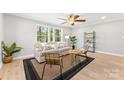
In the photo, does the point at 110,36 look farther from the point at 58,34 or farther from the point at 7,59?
the point at 7,59

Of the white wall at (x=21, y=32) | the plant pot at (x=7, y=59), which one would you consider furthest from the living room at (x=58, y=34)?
the plant pot at (x=7, y=59)

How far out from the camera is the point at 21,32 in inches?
197

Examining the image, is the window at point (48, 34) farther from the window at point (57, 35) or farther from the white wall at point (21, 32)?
the white wall at point (21, 32)

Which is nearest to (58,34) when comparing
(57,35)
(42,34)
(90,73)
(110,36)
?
(57,35)

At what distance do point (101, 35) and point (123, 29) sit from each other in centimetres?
157

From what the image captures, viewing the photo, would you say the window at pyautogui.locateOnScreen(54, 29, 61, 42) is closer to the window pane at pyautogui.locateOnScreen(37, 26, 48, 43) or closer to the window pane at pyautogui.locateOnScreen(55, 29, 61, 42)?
the window pane at pyautogui.locateOnScreen(55, 29, 61, 42)

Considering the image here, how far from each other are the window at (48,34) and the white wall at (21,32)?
581 millimetres

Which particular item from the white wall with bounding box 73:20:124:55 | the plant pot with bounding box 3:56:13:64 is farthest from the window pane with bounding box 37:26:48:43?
the white wall with bounding box 73:20:124:55

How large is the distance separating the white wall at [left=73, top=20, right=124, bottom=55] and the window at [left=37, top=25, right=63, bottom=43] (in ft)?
9.17

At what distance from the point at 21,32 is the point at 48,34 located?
92.8 inches

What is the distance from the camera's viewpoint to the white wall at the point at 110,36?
5729mm

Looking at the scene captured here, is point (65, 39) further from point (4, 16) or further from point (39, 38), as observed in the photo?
point (4, 16)
